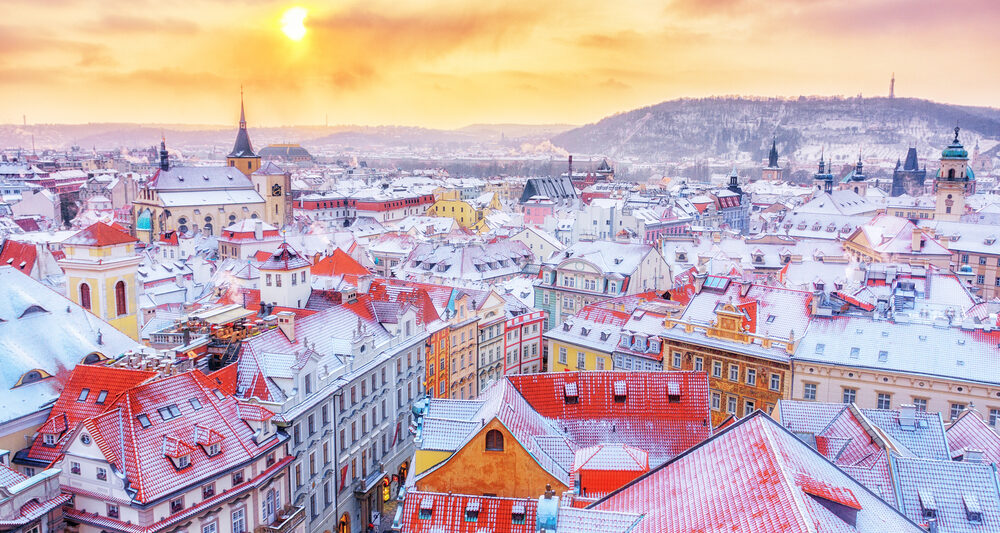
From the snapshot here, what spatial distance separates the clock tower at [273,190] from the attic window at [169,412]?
118m

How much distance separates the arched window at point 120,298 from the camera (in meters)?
45.6

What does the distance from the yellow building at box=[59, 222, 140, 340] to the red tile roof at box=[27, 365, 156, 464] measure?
1303 centimetres

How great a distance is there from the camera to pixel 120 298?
45969 millimetres

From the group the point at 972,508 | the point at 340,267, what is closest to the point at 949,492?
the point at 972,508

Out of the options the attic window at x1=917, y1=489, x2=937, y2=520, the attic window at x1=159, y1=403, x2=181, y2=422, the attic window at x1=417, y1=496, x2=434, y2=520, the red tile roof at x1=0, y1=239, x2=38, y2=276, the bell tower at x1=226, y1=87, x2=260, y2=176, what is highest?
the bell tower at x1=226, y1=87, x2=260, y2=176

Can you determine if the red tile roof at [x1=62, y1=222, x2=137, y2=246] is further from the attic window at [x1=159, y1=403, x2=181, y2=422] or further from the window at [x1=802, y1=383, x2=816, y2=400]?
the window at [x1=802, y1=383, x2=816, y2=400]

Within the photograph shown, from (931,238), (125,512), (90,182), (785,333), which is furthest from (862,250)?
(90,182)

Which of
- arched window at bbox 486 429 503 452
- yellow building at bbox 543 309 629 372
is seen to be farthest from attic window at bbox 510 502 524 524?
yellow building at bbox 543 309 629 372

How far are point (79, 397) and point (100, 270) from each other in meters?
Answer: 14.4

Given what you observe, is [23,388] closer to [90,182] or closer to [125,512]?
[125,512]

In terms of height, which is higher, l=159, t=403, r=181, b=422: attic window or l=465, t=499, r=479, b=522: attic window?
l=159, t=403, r=181, b=422: attic window

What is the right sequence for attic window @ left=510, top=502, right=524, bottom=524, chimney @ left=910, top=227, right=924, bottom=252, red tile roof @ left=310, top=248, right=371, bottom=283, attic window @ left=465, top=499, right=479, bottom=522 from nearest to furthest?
attic window @ left=510, top=502, right=524, bottom=524, attic window @ left=465, top=499, right=479, bottom=522, red tile roof @ left=310, top=248, right=371, bottom=283, chimney @ left=910, top=227, right=924, bottom=252

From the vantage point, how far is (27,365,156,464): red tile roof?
30.6m

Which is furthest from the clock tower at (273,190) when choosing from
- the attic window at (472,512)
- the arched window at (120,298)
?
the attic window at (472,512)
